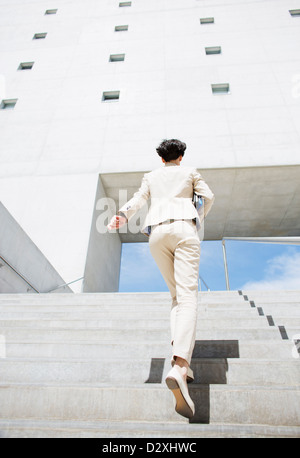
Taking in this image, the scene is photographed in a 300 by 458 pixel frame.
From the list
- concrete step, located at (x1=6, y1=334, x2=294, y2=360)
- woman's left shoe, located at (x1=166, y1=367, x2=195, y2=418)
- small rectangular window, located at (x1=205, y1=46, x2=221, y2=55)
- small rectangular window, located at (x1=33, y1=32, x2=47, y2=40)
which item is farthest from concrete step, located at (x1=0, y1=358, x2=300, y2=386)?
small rectangular window, located at (x1=33, y1=32, x2=47, y2=40)

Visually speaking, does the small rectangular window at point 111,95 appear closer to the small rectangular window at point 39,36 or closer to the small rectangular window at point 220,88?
the small rectangular window at point 220,88

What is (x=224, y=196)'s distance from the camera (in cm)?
820

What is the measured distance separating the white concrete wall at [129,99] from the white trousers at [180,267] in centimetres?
515

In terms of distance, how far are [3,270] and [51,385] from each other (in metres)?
3.40

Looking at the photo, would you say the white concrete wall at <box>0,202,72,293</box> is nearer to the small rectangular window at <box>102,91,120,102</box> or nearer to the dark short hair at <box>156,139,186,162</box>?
the dark short hair at <box>156,139,186,162</box>

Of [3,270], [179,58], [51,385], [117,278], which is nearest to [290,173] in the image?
[179,58]

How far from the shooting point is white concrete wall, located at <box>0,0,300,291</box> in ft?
24.4

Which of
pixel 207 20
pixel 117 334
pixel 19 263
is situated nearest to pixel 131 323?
pixel 117 334

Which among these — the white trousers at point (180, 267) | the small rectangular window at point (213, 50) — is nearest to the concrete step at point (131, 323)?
the white trousers at point (180, 267)

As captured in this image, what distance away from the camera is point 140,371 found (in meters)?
1.66

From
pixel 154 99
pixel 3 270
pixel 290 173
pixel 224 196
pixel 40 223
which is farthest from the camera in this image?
pixel 154 99

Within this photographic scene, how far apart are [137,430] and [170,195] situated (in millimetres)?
1221

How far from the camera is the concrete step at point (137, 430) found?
1.20 m
